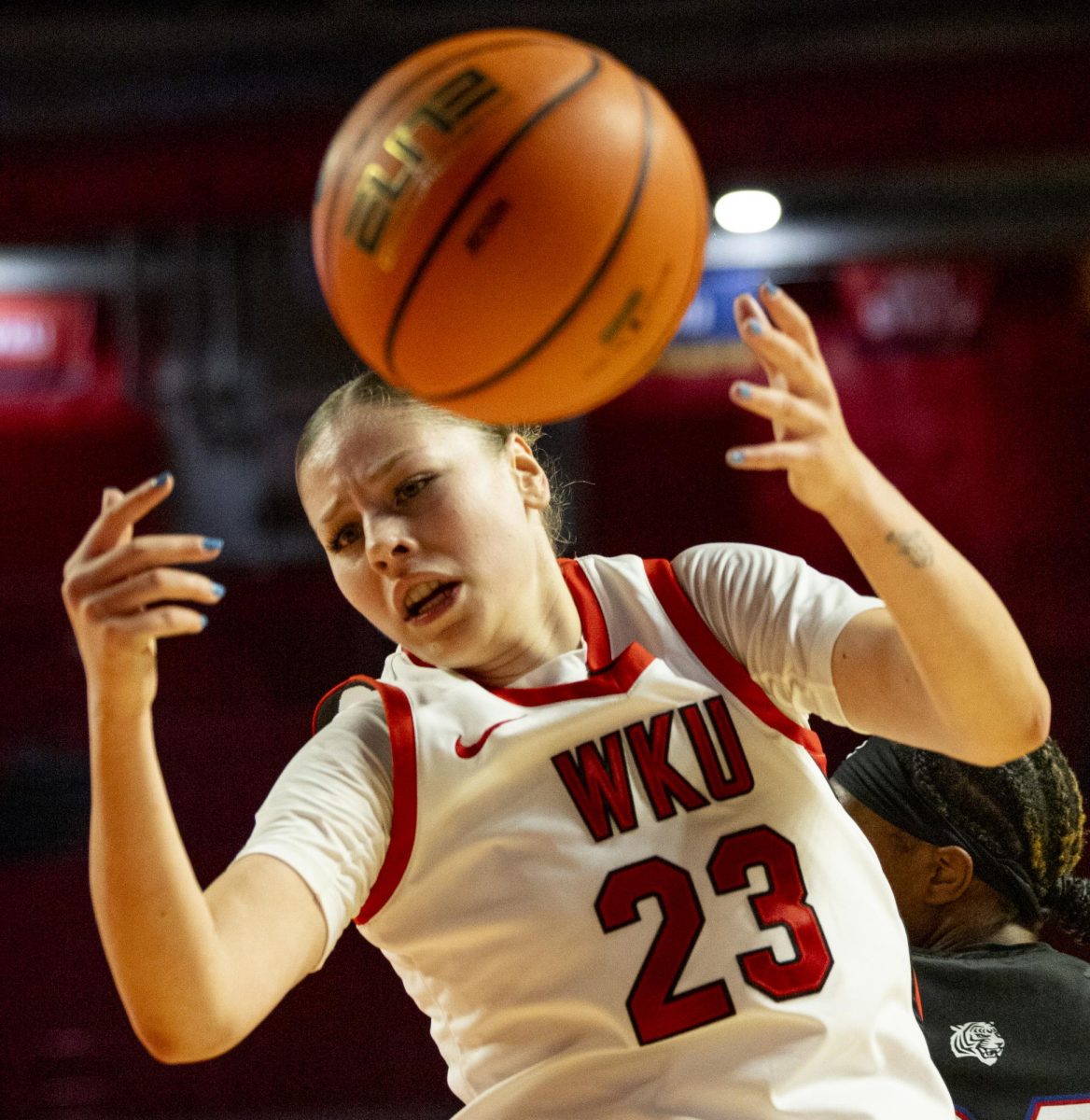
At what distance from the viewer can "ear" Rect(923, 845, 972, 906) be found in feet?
7.80

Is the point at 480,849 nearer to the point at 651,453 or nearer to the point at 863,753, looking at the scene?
the point at 863,753

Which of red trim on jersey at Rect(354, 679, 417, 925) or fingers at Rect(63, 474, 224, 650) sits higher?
fingers at Rect(63, 474, 224, 650)

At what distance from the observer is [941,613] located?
4.66 ft

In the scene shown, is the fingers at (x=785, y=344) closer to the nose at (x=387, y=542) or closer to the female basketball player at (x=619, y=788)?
the female basketball player at (x=619, y=788)

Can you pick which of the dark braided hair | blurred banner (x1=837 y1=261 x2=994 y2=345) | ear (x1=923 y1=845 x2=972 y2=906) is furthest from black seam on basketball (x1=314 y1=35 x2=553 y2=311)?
blurred banner (x1=837 y1=261 x2=994 y2=345)

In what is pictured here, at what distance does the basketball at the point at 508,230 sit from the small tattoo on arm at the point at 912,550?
14.2 inches

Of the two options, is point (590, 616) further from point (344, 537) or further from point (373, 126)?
point (373, 126)

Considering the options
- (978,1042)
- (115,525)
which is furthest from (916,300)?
(115,525)

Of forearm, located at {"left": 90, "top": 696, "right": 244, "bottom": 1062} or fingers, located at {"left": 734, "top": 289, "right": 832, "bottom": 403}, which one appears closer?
forearm, located at {"left": 90, "top": 696, "right": 244, "bottom": 1062}

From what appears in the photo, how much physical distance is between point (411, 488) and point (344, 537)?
0.11 metres

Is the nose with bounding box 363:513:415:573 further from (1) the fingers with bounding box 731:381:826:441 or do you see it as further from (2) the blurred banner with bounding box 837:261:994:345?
(2) the blurred banner with bounding box 837:261:994:345

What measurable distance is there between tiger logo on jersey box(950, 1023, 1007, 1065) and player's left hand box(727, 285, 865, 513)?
3.74 feet

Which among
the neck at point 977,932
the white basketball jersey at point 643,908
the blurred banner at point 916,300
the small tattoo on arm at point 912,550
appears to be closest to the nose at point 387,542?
the white basketball jersey at point 643,908

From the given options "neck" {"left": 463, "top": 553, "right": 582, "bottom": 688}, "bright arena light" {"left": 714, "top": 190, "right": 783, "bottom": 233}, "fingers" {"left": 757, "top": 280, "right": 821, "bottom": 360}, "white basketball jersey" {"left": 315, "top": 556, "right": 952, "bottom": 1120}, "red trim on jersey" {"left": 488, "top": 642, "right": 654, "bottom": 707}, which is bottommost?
"white basketball jersey" {"left": 315, "top": 556, "right": 952, "bottom": 1120}
